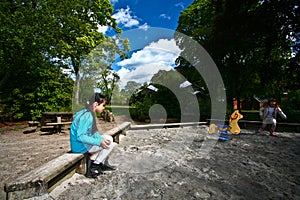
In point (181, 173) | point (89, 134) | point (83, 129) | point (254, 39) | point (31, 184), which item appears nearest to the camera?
point (31, 184)

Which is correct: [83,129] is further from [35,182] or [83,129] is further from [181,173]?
[181,173]

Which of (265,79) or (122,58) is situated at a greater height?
(122,58)

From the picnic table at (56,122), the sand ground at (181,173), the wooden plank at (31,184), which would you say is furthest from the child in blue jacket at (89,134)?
the picnic table at (56,122)

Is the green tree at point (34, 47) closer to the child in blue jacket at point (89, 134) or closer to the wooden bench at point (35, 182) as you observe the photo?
the child in blue jacket at point (89, 134)

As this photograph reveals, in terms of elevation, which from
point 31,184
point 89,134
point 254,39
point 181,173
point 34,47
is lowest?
point 181,173

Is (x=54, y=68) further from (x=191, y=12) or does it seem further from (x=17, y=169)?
(x=191, y=12)

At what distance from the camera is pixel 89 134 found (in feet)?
8.60

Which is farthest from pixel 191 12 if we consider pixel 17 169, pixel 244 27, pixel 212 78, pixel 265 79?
pixel 17 169

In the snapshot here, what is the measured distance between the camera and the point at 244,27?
923 cm

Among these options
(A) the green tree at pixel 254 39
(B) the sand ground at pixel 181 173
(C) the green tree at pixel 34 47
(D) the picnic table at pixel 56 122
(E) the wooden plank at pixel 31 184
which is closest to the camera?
(E) the wooden plank at pixel 31 184

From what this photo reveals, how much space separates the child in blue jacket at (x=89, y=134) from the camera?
2406mm

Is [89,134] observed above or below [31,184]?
above

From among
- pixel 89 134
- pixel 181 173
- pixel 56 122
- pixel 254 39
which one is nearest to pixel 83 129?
pixel 89 134

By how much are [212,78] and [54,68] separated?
12.2 m
